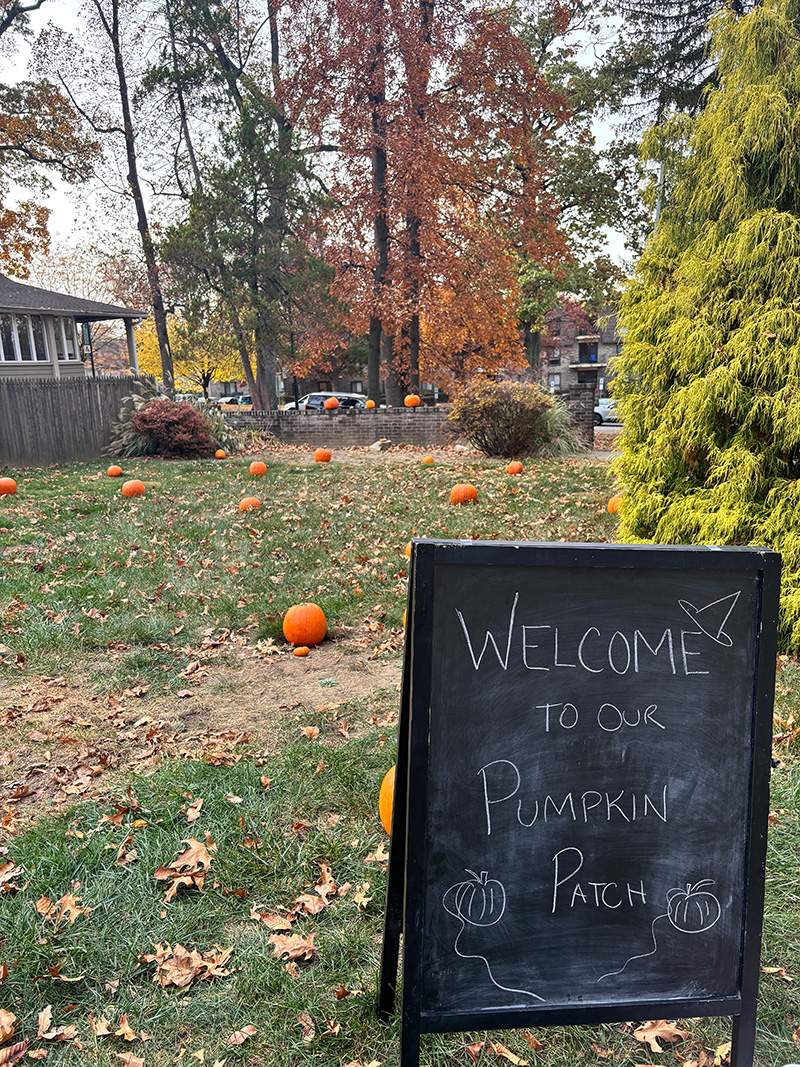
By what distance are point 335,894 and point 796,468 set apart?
4059 mm

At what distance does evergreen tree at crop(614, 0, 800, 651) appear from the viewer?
4.69 m

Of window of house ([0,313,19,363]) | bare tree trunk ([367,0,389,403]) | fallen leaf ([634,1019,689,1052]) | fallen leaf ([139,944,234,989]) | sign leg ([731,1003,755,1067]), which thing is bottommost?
fallen leaf ([634,1019,689,1052])

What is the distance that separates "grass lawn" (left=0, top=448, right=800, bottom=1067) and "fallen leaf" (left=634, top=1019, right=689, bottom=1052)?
0.02 metres

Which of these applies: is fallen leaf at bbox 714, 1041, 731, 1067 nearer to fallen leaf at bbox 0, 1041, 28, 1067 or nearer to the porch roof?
fallen leaf at bbox 0, 1041, 28, 1067

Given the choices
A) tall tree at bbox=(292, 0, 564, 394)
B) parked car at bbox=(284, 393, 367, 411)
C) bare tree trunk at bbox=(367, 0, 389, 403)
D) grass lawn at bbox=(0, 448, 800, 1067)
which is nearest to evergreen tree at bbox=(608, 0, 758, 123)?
tall tree at bbox=(292, 0, 564, 394)

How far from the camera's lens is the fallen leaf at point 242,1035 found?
2.14 meters

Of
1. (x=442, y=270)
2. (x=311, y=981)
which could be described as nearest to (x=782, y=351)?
(x=311, y=981)

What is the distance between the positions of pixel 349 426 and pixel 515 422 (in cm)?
671

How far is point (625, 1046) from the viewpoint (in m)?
2.19

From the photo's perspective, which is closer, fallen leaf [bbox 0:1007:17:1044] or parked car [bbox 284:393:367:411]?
fallen leaf [bbox 0:1007:17:1044]

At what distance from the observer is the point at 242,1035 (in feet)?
7.07

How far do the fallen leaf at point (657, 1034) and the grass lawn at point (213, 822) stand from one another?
23 mm

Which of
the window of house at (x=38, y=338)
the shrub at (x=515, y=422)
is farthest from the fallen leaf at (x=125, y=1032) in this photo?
the window of house at (x=38, y=338)

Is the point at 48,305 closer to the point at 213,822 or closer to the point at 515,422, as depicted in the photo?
the point at 515,422
